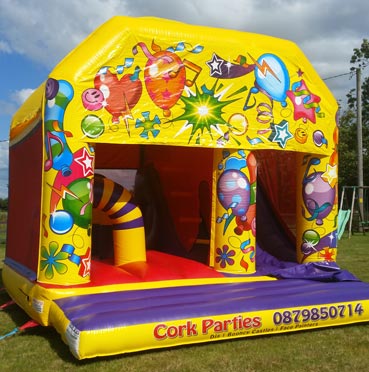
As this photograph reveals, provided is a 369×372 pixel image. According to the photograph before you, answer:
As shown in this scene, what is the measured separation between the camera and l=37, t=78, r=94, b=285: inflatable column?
439 centimetres

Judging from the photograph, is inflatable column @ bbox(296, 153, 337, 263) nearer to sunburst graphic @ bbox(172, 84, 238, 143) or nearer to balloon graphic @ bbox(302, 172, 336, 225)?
balloon graphic @ bbox(302, 172, 336, 225)

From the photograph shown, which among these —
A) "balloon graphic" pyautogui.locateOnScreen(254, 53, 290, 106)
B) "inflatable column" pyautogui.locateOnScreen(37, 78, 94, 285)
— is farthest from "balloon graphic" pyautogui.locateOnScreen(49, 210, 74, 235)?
"balloon graphic" pyautogui.locateOnScreen(254, 53, 290, 106)

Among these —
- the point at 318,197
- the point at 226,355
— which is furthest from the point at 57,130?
the point at 318,197

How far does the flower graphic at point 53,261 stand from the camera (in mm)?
4375

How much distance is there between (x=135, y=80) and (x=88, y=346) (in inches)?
98.9

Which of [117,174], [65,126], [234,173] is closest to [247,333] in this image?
[234,173]

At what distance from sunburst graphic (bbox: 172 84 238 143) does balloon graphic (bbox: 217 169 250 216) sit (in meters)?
0.45

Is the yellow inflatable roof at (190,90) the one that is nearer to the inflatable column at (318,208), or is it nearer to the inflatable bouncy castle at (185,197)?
the inflatable bouncy castle at (185,197)

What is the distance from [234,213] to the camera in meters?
5.12

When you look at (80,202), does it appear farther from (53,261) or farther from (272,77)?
(272,77)

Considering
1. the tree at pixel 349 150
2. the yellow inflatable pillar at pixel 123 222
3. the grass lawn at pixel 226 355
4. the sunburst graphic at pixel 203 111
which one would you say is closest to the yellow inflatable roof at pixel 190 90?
the sunburst graphic at pixel 203 111

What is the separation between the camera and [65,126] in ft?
14.5

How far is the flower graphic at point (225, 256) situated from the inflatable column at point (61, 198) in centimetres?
144

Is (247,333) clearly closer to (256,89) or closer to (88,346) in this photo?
(88,346)
